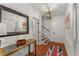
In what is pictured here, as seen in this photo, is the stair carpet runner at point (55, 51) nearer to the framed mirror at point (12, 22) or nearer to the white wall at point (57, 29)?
the white wall at point (57, 29)

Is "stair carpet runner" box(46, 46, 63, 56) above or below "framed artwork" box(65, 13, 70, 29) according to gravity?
below

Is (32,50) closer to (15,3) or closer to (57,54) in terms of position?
(57,54)

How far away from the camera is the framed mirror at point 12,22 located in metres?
1.47

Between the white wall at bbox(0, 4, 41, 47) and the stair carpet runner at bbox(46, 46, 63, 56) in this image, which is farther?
the stair carpet runner at bbox(46, 46, 63, 56)

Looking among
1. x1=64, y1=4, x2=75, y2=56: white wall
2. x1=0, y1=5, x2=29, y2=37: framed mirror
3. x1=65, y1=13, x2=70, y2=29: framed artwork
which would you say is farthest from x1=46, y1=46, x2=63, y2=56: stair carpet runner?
x1=0, y1=5, x2=29, y2=37: framed mirror

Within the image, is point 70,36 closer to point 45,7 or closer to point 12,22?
point 45,7

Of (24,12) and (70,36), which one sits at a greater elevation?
(24,12)

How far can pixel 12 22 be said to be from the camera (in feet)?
5.06

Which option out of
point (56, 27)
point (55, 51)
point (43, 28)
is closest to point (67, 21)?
point (56, 27)

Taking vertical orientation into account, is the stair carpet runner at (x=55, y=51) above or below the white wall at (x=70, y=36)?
below

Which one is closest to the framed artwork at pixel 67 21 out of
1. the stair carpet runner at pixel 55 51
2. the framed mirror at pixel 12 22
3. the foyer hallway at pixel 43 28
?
the foyer hallway at pixel 43 28

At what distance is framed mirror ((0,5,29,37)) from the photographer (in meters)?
1.47

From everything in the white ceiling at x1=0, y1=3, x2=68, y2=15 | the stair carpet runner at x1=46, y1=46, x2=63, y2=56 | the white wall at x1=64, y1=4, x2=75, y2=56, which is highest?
the white ceiling at x1=0, y1=3, x2=68, y2=15

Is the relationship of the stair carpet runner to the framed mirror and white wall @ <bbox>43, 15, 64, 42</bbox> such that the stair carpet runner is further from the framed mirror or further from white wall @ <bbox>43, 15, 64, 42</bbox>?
the framed mirror
